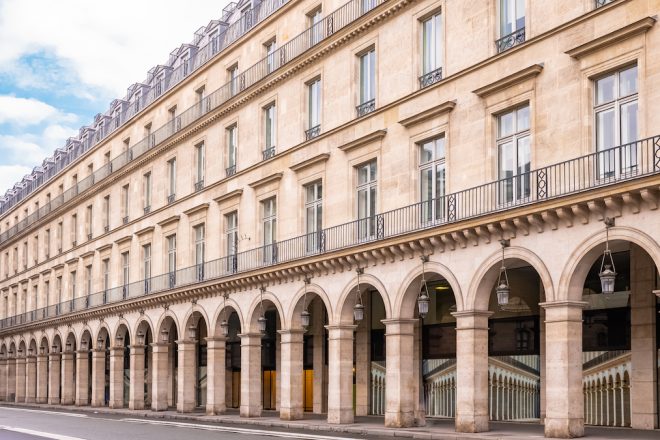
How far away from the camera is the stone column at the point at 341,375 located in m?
29.9

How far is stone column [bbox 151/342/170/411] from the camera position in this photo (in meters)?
43.2

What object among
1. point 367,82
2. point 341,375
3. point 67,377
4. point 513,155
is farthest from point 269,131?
point 67,377

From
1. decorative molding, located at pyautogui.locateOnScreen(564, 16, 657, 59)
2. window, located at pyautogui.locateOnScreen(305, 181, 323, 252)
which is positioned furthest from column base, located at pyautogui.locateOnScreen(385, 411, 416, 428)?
decorative molding, located at pyautogui.locateOnScreen(564, 16, 657, 59)

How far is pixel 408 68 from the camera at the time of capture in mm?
28969

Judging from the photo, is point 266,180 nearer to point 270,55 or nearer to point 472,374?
point 270,55

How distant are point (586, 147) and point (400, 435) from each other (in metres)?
8.64

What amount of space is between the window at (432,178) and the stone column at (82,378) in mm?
30221

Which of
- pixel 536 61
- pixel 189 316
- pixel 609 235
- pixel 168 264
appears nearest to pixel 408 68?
pixel 536 61

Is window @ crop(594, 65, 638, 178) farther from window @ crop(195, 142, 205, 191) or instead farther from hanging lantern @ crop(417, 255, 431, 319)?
window @ crop(195, 142, 205, 191)

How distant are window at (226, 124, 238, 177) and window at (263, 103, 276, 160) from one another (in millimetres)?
2450

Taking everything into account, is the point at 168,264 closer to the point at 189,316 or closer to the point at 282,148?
the point at 189,316

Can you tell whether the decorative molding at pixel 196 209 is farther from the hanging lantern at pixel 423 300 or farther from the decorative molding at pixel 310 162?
the hanging lantern at pixel 423 300

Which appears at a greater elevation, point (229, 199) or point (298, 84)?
point (298, 84)

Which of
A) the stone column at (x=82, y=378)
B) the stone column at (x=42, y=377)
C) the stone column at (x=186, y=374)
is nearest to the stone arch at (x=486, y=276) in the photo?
the stone column at (x=186, y=374)
